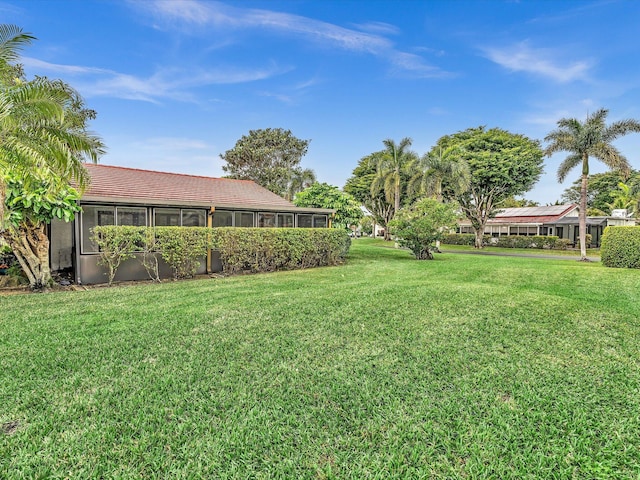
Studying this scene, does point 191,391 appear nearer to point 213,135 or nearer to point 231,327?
point 231,327

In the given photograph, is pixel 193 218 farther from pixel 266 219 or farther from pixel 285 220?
pixel 285 220

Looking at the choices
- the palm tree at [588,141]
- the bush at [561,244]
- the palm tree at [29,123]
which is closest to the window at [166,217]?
the palm tree at [29,123]

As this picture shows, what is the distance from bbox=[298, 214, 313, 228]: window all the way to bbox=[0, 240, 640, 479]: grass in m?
8.68

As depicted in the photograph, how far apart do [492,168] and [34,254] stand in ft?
95.4

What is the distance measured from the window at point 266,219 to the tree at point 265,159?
21.3 metres

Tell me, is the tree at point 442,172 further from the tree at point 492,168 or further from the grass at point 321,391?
the grass at point 321,391

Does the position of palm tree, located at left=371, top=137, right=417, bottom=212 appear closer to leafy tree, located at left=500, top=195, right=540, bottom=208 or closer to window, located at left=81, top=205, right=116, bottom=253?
window, located at left=81, top=205, right=116, bottom=253

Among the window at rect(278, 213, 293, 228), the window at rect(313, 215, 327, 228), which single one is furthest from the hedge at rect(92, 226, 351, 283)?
the window at rect(278, 213, 293, 228)

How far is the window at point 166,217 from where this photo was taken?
11.0 m

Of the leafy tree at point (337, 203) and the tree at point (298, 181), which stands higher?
the tree at point (298, 181)

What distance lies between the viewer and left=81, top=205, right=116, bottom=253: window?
9.45 metres

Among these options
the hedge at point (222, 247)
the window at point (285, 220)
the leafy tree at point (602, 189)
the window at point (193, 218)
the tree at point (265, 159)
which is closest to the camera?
the hedge at point (222, 247)

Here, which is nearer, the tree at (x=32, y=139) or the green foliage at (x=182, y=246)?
the tree at (x=32, y=139)

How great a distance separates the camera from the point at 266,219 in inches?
539
